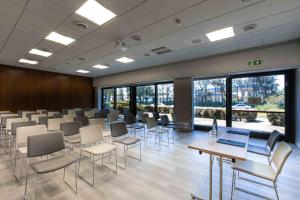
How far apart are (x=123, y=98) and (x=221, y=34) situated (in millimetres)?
6758

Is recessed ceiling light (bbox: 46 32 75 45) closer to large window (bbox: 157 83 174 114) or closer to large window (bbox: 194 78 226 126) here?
large window (bbox: 157 83 174 114)

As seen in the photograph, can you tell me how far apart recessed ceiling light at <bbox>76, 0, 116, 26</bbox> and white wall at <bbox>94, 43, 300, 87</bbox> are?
394cm

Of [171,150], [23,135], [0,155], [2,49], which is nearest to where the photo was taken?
[23,135]

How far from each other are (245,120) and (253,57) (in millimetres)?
2144

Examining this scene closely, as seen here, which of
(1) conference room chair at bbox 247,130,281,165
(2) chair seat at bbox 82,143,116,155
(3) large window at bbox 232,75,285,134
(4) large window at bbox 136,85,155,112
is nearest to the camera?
(1) conference room chair at bbox 247,130,281,165

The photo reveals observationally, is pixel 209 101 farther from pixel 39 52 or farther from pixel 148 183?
pixel 39 52

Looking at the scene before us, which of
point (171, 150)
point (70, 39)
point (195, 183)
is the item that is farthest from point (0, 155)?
point (195, 183)

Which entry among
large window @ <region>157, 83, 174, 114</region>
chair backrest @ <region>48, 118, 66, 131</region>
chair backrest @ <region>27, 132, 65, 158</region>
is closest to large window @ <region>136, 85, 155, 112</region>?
large window @ <region>157, 83, 174, 114</region>

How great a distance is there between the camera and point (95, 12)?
289 centimetres

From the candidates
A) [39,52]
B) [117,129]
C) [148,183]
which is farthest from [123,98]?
[148,183]

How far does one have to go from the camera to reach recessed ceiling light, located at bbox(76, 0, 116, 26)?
268 centimetres

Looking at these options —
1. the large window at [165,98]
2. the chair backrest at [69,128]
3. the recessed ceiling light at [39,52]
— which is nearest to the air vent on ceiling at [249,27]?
the large window at [165,98]

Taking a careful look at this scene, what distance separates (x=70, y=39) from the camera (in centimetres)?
413

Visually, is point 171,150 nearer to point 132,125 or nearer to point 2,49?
point 132,125
